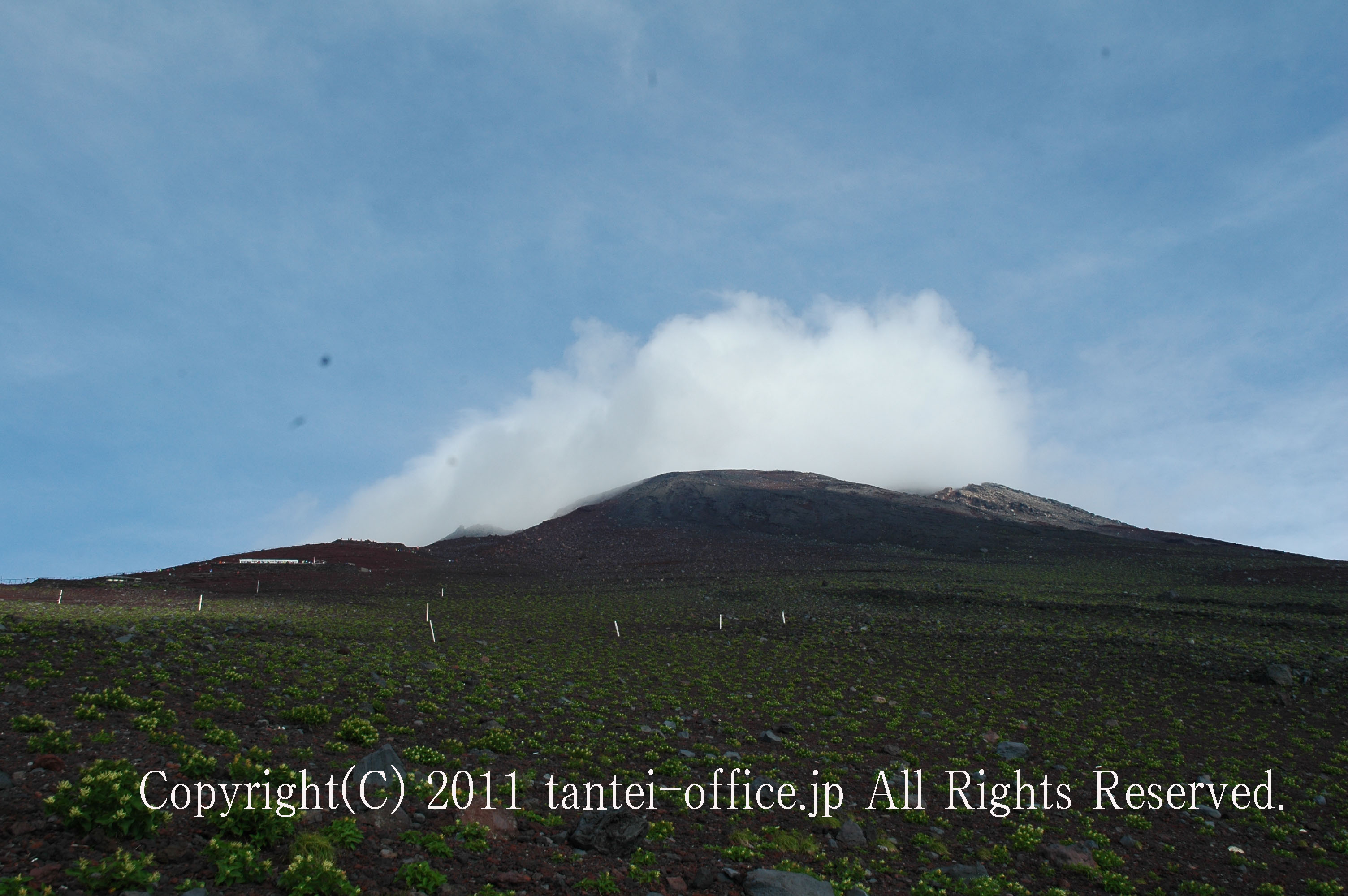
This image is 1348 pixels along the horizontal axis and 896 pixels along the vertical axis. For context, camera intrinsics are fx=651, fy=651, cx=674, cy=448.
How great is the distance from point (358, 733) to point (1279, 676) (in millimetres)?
35628

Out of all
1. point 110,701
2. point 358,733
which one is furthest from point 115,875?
point 110,701

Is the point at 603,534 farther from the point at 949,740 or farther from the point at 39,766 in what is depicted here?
A: the point at 39,766

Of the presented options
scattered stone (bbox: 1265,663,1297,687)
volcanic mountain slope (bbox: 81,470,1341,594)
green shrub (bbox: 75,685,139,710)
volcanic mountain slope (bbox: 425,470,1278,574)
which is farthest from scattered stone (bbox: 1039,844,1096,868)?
volcanic mountain slope (bbox: 425,470,1278,574)

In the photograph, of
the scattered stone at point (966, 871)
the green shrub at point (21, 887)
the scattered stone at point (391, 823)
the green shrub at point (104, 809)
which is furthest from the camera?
the scattered stone at point (966, 871)

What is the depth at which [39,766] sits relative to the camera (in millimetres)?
10500

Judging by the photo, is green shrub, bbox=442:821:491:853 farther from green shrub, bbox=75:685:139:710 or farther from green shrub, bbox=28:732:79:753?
green shrub, bbox=75:685:139:710

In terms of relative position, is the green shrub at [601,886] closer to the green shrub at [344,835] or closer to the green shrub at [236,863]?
the green shrub at [344,835]

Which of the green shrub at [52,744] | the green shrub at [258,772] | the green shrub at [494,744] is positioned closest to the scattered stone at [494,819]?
the green shrub at [258,772]

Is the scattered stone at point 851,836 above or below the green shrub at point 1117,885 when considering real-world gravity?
above

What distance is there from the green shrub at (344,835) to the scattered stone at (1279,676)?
35.0m

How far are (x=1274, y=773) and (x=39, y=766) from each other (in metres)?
28.9

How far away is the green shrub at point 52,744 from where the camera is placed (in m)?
11.1

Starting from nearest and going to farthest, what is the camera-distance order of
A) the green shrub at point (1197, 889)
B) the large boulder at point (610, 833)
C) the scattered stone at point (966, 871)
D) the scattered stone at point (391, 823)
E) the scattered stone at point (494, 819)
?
1. the scattered stone at point (391, 823)
2. the large boulder at point (610, 833)
3. the scattered stone at point (494, 819)
4. the green shrub at point (1197, 889)
5. the scattered stone at point (966, 871)

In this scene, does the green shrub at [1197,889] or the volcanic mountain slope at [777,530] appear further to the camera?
the volcanic mountain slope at [777,530]
